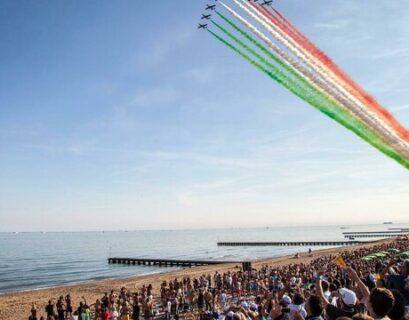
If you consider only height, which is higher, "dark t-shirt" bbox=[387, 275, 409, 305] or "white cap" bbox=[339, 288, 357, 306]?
"white cap" bbox=[339, 288, 357, 306]

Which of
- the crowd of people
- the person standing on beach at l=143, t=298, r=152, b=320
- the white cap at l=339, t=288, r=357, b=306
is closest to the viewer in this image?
the crowd of people

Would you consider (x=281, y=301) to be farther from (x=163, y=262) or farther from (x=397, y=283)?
(x=163, y=262)

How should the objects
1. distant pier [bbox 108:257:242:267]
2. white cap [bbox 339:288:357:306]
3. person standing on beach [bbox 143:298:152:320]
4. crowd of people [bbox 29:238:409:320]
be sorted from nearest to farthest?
1. crowd of people [bbox 29:238:409:320]
2. white cap [bbox 339:288:357:306]
3. person standing on beach [bbox 143:298:152:320]
4. distant pier [bbox 108:257:242:267]

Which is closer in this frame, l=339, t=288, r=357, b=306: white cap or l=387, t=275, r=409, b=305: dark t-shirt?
l=339, t=288, r=357, b=306: white cap

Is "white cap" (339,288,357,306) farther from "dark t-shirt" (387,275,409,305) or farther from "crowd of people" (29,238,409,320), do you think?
"dark t-shirt" (387,275,409,305)

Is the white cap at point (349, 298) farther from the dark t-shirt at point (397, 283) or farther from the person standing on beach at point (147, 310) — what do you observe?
the person standing on beach at point (147, 310)

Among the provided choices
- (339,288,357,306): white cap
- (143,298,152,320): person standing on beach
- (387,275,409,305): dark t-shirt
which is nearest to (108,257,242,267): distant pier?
(143,298,152,320): person standing on beach

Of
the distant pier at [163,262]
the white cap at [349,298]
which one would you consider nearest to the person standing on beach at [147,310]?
the white cap at [349,298]

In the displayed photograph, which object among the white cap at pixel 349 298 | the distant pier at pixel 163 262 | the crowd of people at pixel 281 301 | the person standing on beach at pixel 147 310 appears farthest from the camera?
the distant pier at pixel 163 262

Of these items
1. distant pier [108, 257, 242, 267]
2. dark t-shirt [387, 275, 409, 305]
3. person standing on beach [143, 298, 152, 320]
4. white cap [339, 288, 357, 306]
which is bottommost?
distant pier [108, 257, 242, 267]
